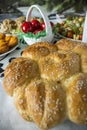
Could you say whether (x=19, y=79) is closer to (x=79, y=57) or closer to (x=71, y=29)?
(x=79, y=57)

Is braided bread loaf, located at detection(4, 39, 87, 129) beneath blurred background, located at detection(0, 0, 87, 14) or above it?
above

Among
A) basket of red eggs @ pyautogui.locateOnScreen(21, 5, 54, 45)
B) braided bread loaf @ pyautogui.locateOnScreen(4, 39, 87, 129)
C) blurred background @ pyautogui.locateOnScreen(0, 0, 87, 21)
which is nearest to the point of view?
braided bread loaf @ pyautogui.locateOnScreen(4, 39, 87, 129)

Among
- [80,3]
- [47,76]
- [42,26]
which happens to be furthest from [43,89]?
[80,3]

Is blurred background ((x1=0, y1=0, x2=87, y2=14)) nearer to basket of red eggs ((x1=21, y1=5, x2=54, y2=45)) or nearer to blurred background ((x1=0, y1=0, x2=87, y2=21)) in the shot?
blurred background ((x1=0, y1=0, x2=87, y2=21))

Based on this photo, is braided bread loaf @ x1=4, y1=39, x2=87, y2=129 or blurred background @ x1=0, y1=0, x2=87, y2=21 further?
blurred background @ x1=0, y1=0, x2=87, y2=21

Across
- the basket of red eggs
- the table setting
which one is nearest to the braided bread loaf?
the table setting

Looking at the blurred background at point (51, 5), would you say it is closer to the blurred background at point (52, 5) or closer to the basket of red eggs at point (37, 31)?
the blurred background at point (52, 5)
